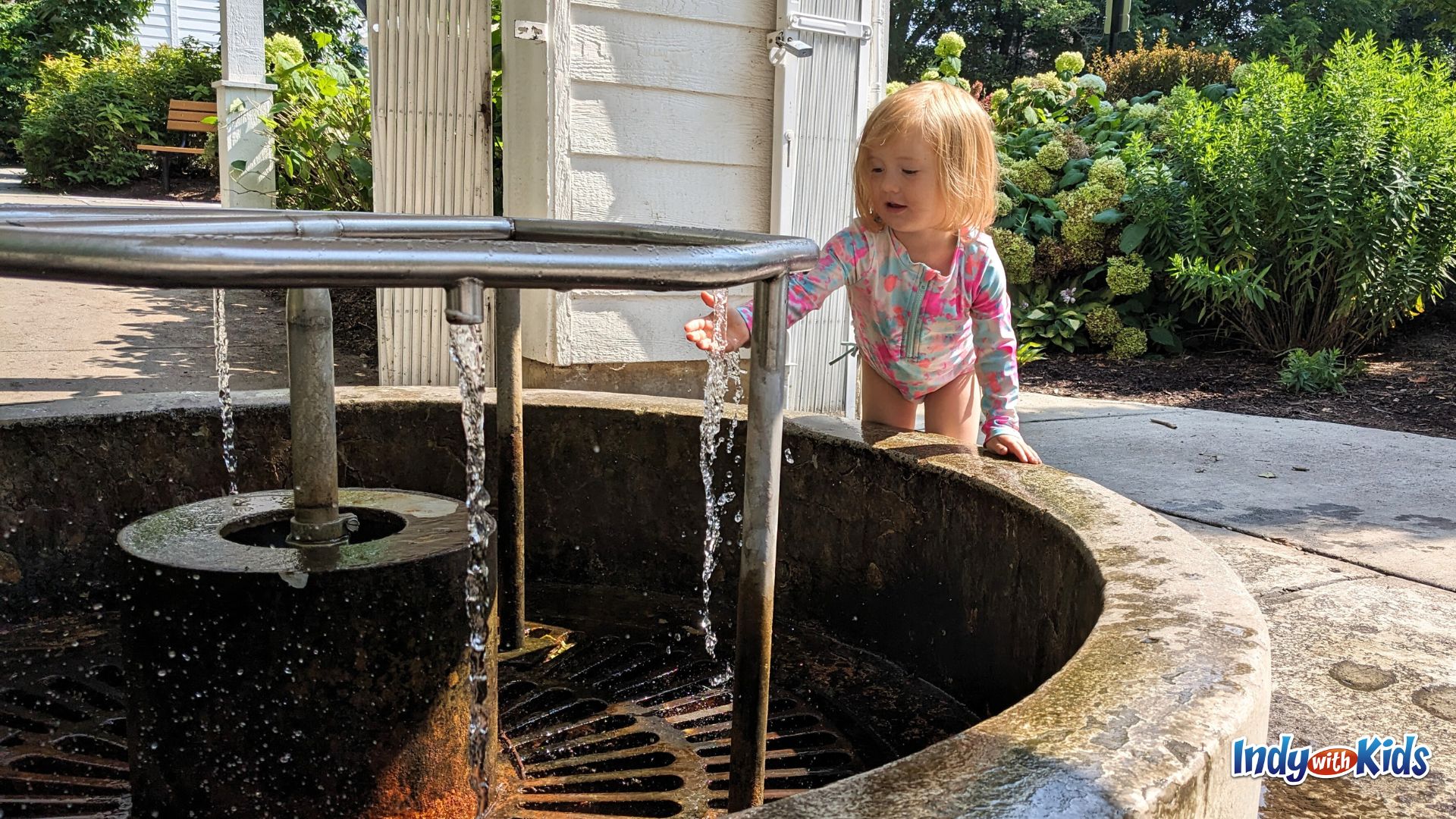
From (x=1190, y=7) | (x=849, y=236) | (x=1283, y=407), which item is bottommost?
(x=1283, y=407)

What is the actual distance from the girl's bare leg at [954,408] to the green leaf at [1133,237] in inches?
187

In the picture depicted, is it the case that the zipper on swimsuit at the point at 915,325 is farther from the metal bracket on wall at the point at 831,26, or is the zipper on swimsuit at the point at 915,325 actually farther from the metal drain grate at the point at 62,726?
the metal bracket on wall at the point at 831,26

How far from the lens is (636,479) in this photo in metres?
2.63

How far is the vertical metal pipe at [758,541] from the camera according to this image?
1491mm

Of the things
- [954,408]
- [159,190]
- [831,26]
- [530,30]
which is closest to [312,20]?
[159,190]

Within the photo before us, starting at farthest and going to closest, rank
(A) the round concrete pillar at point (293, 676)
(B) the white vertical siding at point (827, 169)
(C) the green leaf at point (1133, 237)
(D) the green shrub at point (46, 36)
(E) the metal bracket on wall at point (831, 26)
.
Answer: (D) the green shrub at point (46, 36)
(C) the green leaf at point (1133, 237)
(B) the white vertical siding at point (827, 169)
(E) the metal bracket on wall at point (831, 26)
(A) the round concrete pillar at point (293, 676)

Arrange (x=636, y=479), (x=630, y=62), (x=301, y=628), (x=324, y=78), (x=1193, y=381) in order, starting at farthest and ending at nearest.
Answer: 1. (x=324, y=78)
2. (x=1193, y=381)
3. (x=630, y=62)
4. (x=636, y=479)
5. (x=301, y=628)

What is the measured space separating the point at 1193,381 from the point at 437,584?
5.78m

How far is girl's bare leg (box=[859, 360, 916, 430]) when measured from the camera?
114 inches

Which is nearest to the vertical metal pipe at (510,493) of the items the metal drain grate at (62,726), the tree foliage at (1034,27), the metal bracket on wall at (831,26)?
the metal drain grate at (62,726)

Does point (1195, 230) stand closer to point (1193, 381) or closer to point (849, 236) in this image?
point (1193, 381)

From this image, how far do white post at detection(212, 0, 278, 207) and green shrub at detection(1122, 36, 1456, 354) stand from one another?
18.3ft

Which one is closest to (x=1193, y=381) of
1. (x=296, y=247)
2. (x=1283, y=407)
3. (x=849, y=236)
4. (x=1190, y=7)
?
(x=1283, y=407)

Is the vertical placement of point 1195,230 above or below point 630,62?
below
